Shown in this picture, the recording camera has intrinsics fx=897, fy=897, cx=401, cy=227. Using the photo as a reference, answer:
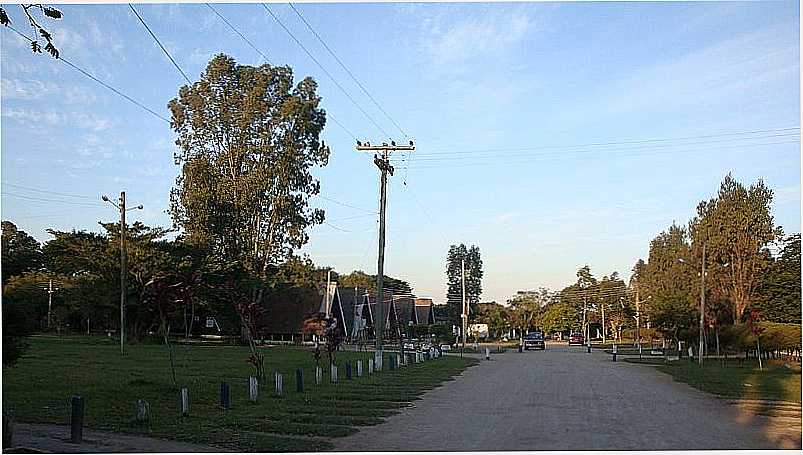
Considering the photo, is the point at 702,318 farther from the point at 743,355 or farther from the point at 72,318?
the point at 72,318

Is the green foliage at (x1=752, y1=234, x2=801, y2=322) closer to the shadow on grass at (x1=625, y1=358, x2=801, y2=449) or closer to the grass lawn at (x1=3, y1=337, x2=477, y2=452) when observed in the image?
the shadow on grass at (x1=625, y1=358, x2=801, y2=449)

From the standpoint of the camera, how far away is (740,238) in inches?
1672

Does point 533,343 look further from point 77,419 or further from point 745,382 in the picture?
point 77,419

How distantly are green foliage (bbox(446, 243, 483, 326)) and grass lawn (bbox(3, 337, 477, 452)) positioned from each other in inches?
3025

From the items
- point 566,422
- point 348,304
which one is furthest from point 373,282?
point 566,422

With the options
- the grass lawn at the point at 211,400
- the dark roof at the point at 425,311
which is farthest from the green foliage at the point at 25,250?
the dark roof at the point at 425,311

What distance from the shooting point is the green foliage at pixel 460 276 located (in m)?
108

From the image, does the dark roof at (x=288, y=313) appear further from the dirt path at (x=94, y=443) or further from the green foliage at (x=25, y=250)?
the dirt path at (x=94, y=443)

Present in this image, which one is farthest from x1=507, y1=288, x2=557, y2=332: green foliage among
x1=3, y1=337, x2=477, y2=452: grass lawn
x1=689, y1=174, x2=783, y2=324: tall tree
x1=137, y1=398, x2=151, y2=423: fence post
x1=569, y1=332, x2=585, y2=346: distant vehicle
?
x1=137, y1=398, x2=151, y2=423: fence post

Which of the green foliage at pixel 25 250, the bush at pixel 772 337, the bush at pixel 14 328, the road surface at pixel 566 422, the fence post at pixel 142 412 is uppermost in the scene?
the green foliage at pixel 25 250

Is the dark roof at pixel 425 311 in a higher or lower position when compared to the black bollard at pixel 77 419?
higher

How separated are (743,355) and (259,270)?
2442cm

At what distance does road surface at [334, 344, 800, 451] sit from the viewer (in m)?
12.7

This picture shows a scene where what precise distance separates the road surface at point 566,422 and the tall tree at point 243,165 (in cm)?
2181
